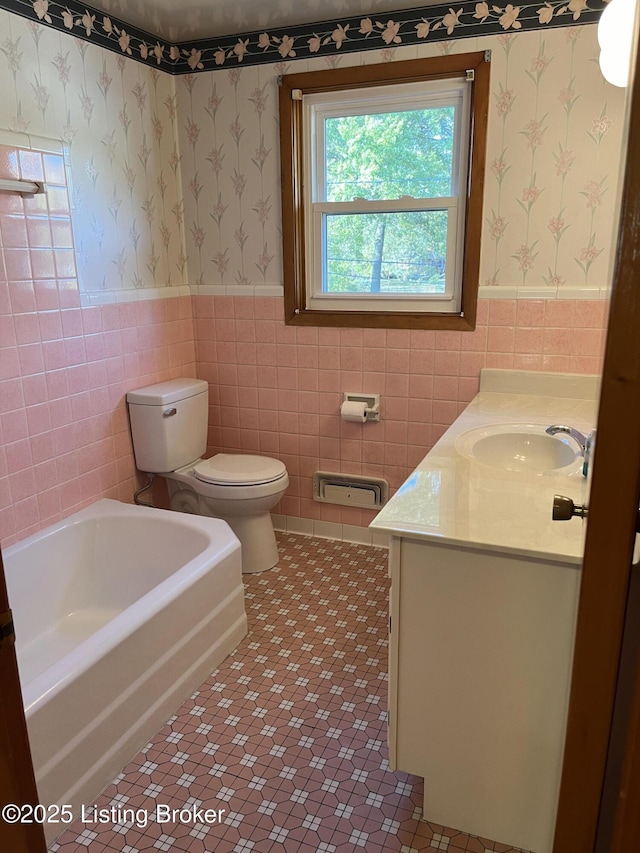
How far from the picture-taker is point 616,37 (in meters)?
1.49

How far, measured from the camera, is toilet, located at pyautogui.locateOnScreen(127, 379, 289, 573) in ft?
9.23

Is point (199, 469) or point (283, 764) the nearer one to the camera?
point (283, 764)

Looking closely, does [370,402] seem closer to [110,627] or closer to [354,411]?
[354,411]

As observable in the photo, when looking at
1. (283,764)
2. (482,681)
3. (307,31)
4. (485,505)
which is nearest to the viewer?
(482,681)

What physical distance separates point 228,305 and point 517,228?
1412 millimetres

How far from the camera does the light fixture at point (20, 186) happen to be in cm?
212

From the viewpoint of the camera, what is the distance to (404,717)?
1567mm

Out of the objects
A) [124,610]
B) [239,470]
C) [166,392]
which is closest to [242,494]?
[239,470]

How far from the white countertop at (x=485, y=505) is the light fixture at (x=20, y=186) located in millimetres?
1646

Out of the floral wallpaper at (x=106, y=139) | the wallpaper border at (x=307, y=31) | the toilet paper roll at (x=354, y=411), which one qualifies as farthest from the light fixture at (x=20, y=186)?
the toilet paper roll at (x=354, y=411)

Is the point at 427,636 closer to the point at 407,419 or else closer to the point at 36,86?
the point at 407,419

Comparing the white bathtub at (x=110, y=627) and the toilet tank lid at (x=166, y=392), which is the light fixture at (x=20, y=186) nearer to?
the toilet tank lid at (x=166, y=392)

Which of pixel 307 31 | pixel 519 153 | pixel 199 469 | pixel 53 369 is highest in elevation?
pixel 307 31

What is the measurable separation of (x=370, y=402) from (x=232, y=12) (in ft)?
5.74
